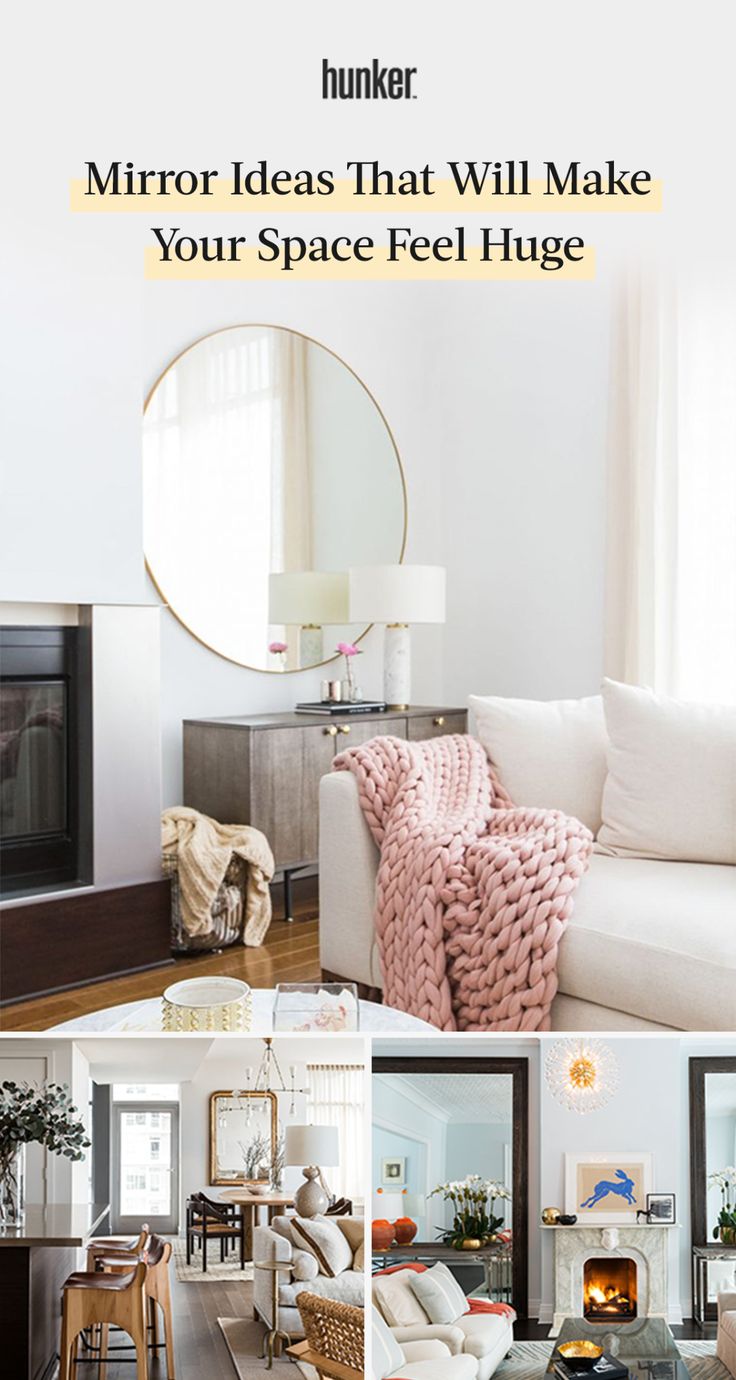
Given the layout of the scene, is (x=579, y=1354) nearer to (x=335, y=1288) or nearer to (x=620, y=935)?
(x=335, y=1288)

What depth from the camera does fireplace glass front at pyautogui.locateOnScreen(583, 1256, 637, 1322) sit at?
41cm

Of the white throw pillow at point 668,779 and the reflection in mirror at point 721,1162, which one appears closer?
the reflection in mirror at point 721,1162

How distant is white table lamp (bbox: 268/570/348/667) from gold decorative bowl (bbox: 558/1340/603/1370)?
212 centimetres

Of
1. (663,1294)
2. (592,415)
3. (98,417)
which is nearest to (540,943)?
(663,1294)

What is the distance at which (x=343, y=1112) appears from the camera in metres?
0.50

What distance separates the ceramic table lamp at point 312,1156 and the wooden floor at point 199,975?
1274 mm

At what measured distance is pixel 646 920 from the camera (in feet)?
4.50

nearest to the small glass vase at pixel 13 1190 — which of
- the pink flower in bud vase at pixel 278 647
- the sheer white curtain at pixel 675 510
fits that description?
the sheer white curtain at pixel 675 510

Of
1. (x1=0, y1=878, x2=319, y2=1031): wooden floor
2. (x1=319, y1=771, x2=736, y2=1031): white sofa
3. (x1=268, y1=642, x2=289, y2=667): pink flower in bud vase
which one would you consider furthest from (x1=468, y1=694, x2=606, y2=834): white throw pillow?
(x1=268, y1=642, x2=289, y2=667): pink flower in bud vase

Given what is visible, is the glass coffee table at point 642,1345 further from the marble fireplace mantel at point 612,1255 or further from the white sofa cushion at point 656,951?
the white sofa cushion at point 656,951

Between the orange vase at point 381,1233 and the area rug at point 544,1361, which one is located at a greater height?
the orange vase at point 381,1233

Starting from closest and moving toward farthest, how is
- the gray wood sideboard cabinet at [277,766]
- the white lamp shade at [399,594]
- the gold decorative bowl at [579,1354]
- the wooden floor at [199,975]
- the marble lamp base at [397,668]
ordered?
the gold decorative bowl at [579,1354] < the wooden floor at [199,975] < the white lamp shade at [399,594] < the gray wood sideboard cabinet at [277,766] < the marble lamp base at [397,668]

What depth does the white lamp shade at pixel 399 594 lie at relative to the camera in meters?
2.24

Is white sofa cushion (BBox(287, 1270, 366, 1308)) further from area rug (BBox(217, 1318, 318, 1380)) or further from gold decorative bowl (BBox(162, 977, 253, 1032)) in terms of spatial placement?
gold decorative bowl (BBox(162, 977, 253, 1032))
